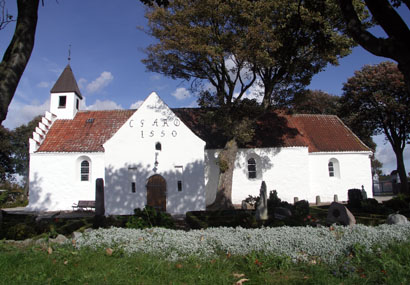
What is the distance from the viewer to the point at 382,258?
207 inches

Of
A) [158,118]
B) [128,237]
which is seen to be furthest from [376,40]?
[158,118]

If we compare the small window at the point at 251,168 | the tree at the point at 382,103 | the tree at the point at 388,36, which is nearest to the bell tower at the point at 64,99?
the small window at the point at 251,168

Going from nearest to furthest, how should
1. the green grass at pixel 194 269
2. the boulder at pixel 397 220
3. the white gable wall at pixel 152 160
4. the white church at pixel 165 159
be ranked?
the green grass at pixel 194 269 < the boulder at pixel 397 220 < the white gable wall at pixel 152 160 < the white church at pixel 165 159

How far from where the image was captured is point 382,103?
25.6 m

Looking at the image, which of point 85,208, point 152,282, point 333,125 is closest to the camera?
point 152,282

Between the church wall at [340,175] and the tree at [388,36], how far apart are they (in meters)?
17.0

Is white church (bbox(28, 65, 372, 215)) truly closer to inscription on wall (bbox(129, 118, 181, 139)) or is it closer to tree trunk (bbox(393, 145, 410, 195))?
inscription on wall (bbox(129, 118, 181, 139))

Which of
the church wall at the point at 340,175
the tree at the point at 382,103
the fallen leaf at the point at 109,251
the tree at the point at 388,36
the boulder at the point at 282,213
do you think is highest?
the tree at the point at 382,103

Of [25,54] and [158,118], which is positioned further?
[158,118]

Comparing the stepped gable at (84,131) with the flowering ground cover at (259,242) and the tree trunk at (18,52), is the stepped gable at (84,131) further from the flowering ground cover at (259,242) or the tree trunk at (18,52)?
the flowering ground cover at (259,242)

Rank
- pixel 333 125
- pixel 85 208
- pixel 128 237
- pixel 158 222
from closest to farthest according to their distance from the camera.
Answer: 1. pixel 128 237
2. pixel 158 222
3. pixel 85 208
4. pixel 333 125

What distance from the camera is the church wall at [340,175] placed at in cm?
2181

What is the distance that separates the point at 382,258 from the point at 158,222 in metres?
6.11

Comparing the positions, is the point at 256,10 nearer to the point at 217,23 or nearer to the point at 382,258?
the point at 217,23
